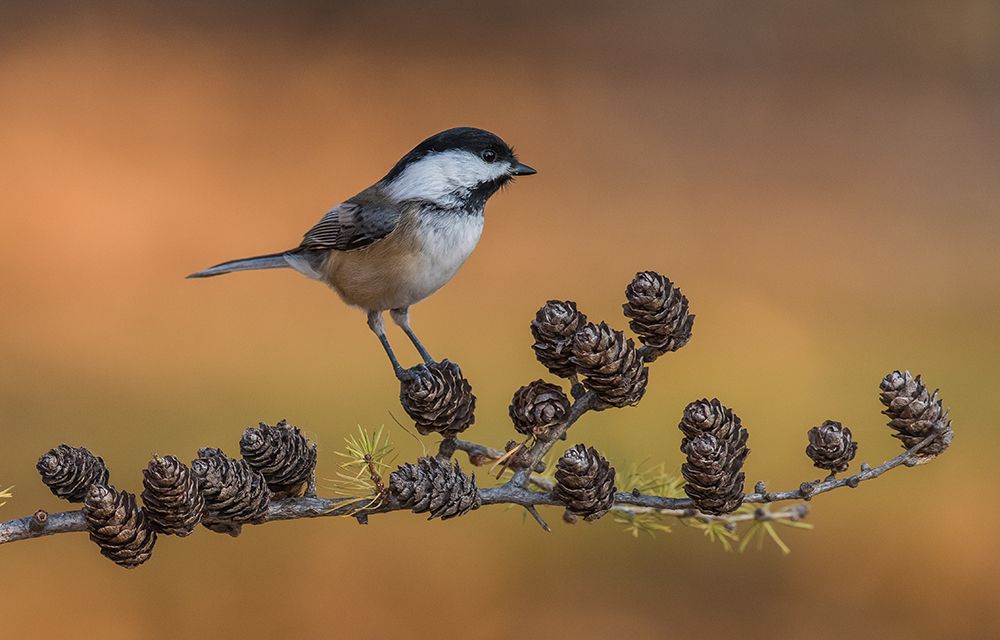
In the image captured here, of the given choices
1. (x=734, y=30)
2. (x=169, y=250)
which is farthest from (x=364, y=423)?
(x=734, y=30)

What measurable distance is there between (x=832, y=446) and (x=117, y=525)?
0.52 metres

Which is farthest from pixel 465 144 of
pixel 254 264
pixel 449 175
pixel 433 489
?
pixel 433 489

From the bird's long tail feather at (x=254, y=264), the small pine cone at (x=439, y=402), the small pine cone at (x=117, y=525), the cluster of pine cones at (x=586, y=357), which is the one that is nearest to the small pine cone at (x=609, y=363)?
the cluster of pine cones at (x=586, y=357)

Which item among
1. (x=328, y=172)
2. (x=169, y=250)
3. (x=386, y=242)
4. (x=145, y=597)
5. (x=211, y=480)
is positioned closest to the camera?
(x=211, y=480)

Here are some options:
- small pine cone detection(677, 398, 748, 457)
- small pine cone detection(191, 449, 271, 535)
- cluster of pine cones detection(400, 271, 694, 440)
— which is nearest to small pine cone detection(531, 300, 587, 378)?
cluster of pine cones detection(400, 271, 694, 440)

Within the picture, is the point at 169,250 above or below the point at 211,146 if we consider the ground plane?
below

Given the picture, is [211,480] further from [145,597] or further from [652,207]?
[652,207]

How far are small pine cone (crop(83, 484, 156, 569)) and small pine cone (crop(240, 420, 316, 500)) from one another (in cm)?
10

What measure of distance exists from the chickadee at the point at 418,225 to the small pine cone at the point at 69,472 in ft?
1.57

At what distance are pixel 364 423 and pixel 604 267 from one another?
116cm

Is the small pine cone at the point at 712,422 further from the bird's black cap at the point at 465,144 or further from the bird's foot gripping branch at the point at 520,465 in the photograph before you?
the bird's black cap at the point at 465,144

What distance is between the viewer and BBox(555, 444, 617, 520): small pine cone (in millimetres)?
754

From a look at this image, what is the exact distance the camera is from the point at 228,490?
2.34 ft

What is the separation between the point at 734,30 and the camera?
4062 mm
